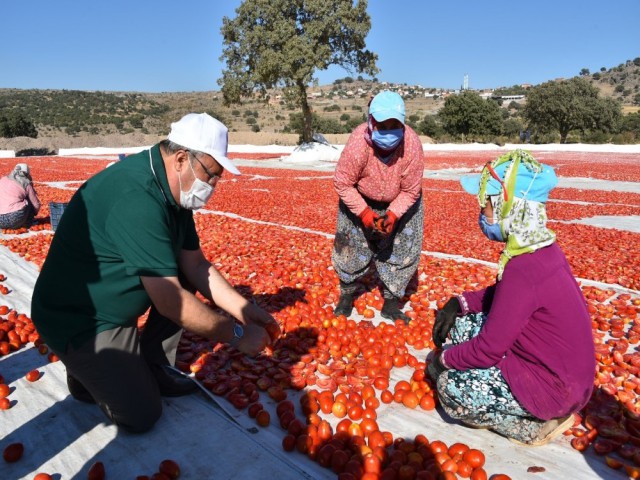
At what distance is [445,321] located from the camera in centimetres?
312

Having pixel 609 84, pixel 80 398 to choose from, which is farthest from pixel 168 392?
pixel 609 84

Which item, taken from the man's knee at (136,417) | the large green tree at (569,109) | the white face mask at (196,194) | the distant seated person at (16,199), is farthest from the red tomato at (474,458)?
the large green tree at (569,109)

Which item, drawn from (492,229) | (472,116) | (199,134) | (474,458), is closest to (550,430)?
(474,458)

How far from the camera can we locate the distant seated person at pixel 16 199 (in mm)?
7980

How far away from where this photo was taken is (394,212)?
164 inches

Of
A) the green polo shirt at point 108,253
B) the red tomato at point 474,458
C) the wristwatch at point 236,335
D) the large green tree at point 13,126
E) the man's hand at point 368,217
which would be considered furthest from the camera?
the large green tree at point 13,126

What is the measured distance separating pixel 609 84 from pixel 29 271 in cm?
12169

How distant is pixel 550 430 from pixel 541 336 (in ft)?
2.07

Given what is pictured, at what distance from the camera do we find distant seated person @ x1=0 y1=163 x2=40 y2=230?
798 centimetres

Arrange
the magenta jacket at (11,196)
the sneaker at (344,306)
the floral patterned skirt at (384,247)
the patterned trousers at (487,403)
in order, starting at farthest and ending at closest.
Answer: the magenta jacket at (11,196)
the sneaker at (344,306)
the floral patterned skirt at (384,247)
the patterned trousers at (487,403)

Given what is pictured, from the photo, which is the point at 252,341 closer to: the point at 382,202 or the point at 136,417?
the point at 136,417

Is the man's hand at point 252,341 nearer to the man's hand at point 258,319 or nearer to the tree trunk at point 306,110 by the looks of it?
the man's hand at point 258,319

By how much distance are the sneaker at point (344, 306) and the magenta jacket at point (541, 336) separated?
223 centimetres

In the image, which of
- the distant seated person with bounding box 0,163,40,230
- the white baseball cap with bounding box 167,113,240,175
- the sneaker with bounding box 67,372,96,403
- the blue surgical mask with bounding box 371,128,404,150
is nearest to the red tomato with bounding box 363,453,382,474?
the white baseball cap with bounding box 167,113,240,175
